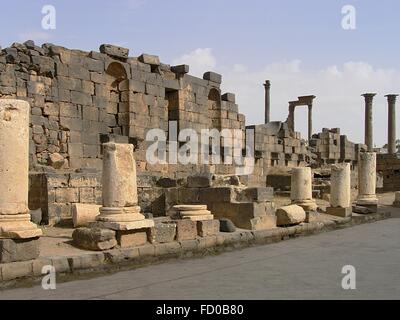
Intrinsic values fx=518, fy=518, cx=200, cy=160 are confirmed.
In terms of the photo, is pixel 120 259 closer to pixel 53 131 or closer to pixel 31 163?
pixel 31 163

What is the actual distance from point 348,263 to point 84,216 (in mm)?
5500

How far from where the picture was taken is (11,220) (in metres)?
7.70

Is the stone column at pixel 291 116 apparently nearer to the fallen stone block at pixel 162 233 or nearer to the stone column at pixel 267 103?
the stone column at pixel 267 103

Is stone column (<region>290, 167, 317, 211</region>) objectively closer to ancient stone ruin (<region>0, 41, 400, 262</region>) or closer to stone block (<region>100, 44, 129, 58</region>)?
ancient stone ruin (<region>0, 41, 400, 262</region>)

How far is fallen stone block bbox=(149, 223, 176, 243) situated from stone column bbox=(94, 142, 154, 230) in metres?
0.18

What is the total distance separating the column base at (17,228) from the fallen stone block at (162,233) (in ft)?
8.09

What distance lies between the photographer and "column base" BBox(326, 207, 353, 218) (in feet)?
53.9

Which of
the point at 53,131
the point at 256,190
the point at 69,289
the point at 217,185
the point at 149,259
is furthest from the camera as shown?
the point at 53,131

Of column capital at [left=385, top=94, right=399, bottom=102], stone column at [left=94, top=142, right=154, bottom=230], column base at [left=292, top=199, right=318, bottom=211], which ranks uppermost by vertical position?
column capital at [left=385, top=94, right=399, bottom=102]

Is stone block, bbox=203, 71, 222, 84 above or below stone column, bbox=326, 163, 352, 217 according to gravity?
above

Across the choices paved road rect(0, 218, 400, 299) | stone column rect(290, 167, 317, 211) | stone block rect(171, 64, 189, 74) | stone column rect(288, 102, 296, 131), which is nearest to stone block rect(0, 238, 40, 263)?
paved road rect(0, 218, 400, 299)

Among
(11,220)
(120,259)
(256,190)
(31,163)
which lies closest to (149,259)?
(120,259)

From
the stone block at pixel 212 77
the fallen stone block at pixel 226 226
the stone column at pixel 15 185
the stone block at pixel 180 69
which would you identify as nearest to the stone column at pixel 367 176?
the stone block at pixel 212 77

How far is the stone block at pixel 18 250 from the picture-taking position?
289 inches
